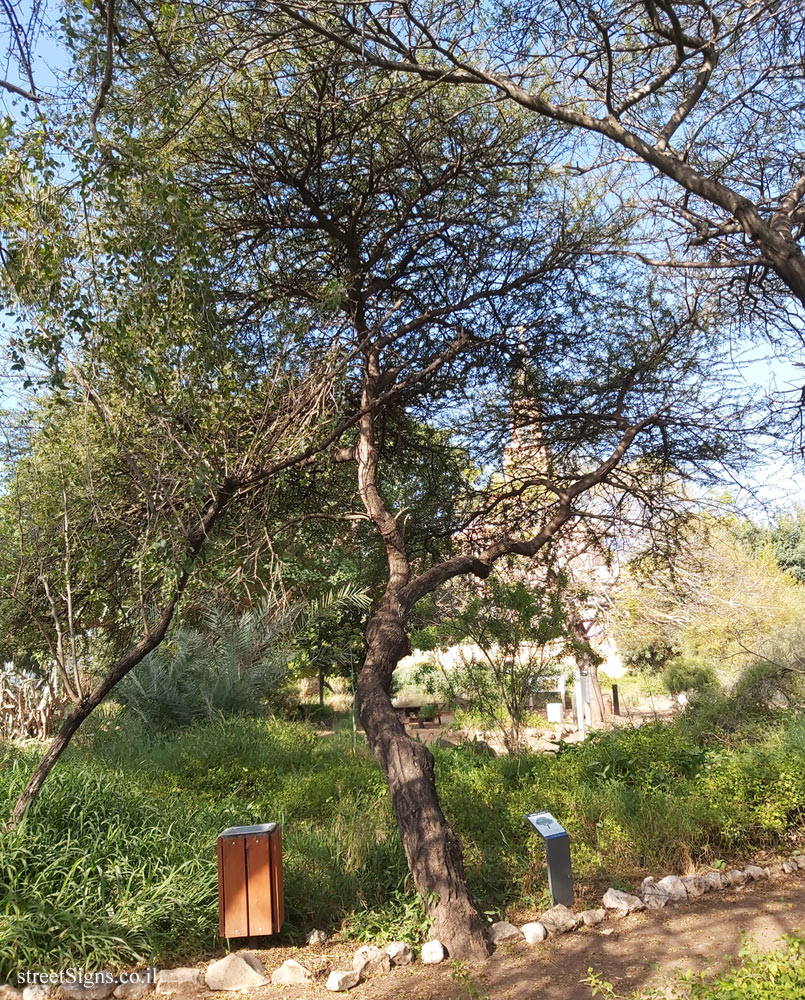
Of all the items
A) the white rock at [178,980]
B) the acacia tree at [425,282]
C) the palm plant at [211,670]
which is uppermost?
the acacia tree at [425,282]

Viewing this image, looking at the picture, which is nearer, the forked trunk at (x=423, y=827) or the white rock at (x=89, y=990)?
the white rock at (x=89, y=990)

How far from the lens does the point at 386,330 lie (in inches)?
291

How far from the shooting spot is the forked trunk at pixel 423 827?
3961 mm

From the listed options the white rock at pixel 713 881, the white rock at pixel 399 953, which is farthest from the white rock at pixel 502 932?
the white rock at pixel 713 881

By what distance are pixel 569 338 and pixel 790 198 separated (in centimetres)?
224

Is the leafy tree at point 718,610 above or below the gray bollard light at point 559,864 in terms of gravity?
above

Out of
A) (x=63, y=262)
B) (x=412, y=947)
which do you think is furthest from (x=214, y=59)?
(x=412, y=947)

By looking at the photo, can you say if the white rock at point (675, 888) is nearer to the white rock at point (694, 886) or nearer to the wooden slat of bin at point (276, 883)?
the white rock at point (694, 886)

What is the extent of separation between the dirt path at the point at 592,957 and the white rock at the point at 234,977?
6 cm

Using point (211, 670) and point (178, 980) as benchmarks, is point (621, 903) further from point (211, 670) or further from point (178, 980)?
point (211, 670)

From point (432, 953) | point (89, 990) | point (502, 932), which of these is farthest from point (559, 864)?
point (89, 990)

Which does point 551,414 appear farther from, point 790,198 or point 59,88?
point 59,88

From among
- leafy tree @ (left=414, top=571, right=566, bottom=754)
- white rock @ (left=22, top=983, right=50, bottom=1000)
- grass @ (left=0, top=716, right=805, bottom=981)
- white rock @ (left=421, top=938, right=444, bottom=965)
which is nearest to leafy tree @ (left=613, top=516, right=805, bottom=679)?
leafy tree @ (left=414, top=571, right=566, bottom=754)

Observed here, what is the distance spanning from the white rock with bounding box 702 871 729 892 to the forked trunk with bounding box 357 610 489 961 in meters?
1.61
